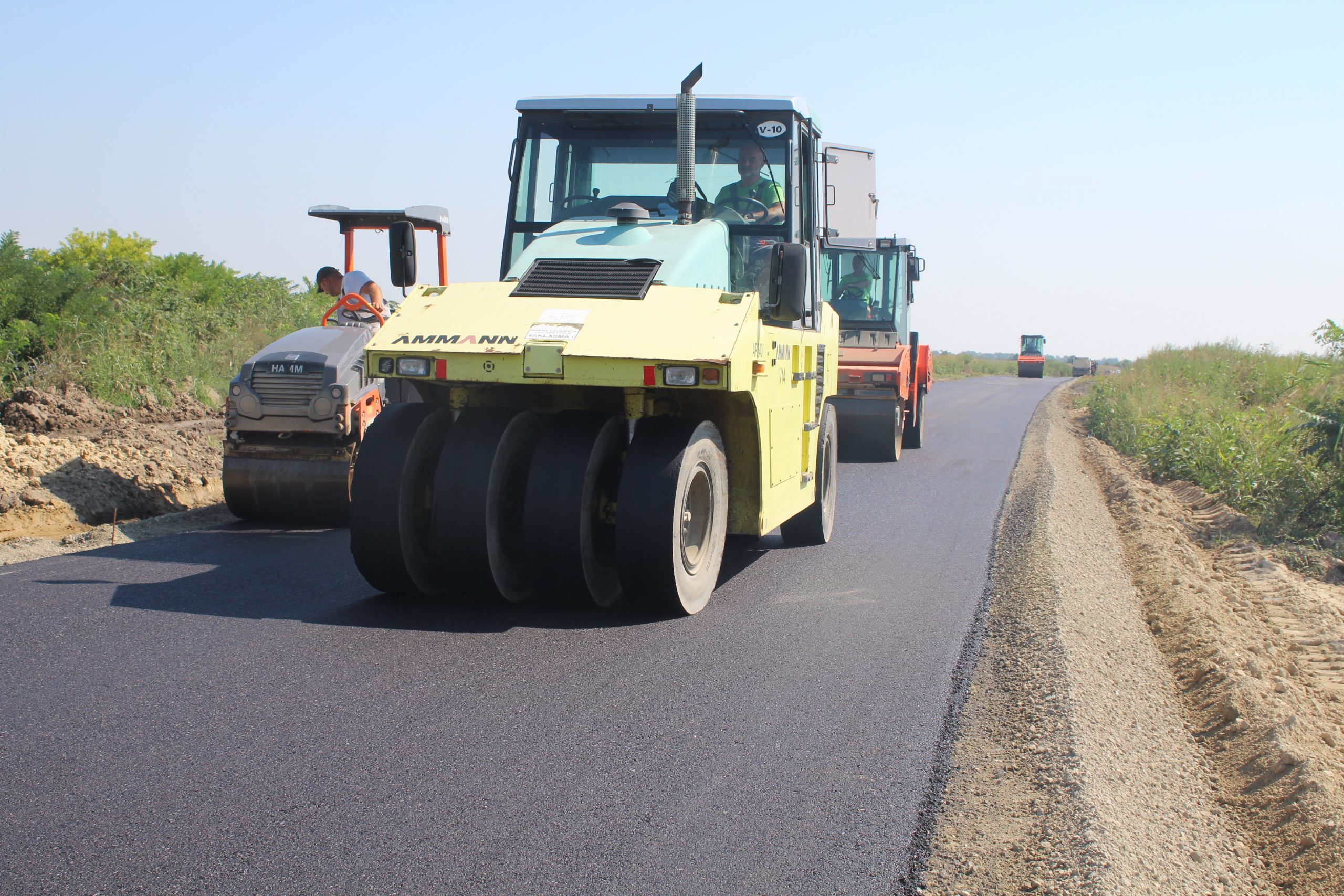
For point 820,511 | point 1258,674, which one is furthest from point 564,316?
point 1258,674

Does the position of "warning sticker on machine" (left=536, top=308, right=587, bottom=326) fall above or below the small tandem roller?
above

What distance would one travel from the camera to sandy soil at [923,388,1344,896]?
10.1 ft

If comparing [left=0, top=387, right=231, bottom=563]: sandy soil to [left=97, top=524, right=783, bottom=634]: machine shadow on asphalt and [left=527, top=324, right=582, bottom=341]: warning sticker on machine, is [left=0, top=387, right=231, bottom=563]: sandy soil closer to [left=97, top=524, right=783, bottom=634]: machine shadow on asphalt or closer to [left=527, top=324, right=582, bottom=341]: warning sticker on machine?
[left=97, top=524, right=783, bottom=634]: machine shadow on asphalt

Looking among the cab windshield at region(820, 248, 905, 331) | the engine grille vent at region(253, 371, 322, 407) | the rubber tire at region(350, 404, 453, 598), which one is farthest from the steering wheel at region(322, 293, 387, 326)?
the cab windshield at region(820, 248, 905, 331)

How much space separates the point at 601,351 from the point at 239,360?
13.6 m

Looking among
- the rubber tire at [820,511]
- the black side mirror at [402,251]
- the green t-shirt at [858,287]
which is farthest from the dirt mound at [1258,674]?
the green t-shirt at [858,287]

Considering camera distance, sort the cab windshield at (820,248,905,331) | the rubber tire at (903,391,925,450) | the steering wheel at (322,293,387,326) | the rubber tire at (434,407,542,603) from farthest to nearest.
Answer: the cab windshield at (820,248,905,331) → the rubber tire at (903,391,925,450) → the steering wheel at (322,293,387,326) → the rubber tire at (434,407,542,603)

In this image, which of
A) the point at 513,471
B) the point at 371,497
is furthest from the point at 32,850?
the point at 513,471

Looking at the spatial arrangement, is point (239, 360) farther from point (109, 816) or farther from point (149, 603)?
point (109, 816)

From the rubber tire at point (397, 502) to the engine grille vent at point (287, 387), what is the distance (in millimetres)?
2109

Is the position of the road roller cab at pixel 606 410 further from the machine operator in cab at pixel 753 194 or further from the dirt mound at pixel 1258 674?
the dirt mound at pixel 1258 674

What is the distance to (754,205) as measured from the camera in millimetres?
7012

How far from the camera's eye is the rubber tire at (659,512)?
523cm

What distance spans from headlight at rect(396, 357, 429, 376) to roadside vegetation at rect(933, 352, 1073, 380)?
165 feet
